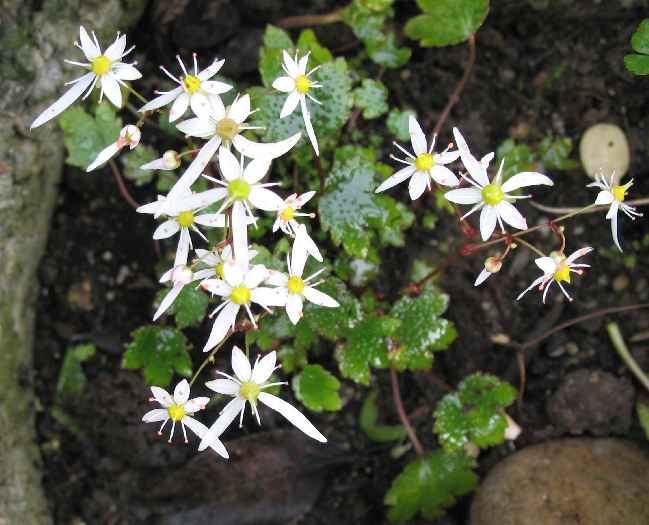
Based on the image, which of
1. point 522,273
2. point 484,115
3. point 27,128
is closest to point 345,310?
point 522,273

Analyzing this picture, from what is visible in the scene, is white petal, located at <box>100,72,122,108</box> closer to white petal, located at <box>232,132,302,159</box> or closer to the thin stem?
white petal, located at <box>232,132,302,159</box>

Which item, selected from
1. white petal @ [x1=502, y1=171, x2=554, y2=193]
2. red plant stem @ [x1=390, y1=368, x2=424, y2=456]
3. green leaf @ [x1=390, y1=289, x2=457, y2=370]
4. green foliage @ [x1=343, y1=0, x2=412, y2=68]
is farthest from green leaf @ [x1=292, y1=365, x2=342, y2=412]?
green foliage @ [x1=343, y1=0, x2=412, y2=68]

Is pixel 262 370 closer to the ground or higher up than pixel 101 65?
closer to the ground

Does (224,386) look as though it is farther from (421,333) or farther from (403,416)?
(403,416)

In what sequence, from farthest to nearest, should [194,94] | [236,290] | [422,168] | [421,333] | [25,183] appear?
[25,183]
[421,333]
[422,168]
[194,94]
[236,290]

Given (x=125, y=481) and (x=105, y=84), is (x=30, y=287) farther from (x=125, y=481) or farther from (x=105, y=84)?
(x=105, y=84)

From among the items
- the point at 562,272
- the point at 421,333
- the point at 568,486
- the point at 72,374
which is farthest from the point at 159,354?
the point at 568,486
